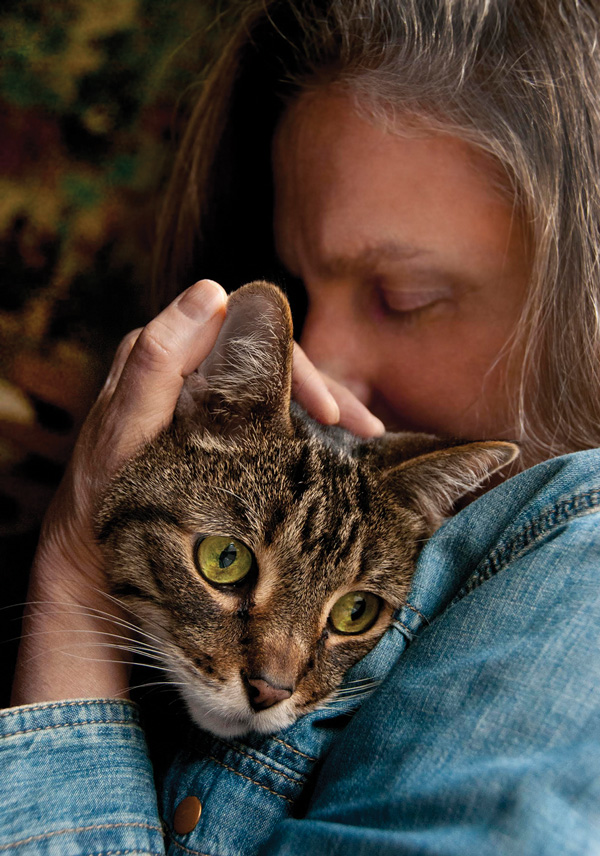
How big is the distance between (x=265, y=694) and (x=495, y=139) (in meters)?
0.98

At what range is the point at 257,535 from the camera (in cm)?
96

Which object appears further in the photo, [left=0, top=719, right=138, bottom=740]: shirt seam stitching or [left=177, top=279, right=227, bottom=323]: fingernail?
[left=177, top=279, right=227, bottom=323]: fingernail

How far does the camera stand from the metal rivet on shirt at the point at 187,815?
2.70 ft

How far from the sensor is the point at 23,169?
1549 mm

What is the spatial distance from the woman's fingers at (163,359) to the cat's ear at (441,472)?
1.23 feet

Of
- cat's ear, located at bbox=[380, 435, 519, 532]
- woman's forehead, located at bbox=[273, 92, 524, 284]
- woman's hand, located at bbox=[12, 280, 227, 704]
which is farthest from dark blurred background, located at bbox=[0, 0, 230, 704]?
cat's ear, located at bbox=[380, 435, 519, 532]

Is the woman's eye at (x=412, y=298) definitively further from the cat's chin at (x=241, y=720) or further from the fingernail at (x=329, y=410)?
the cat's chin at (x=241, y=720)

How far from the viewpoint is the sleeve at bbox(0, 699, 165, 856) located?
771mm

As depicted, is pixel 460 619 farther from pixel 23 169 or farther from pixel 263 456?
pixel 23 169

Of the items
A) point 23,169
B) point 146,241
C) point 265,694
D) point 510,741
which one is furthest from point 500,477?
point 23,169

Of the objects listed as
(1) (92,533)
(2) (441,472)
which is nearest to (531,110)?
(2) (441,472)

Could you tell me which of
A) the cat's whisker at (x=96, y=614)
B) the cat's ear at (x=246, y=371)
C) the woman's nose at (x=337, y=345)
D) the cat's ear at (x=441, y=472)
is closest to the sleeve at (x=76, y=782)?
the cat's whisker at (x=96, y=614)

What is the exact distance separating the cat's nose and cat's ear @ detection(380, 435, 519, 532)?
380 millimetres

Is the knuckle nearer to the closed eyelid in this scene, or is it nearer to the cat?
the cat
